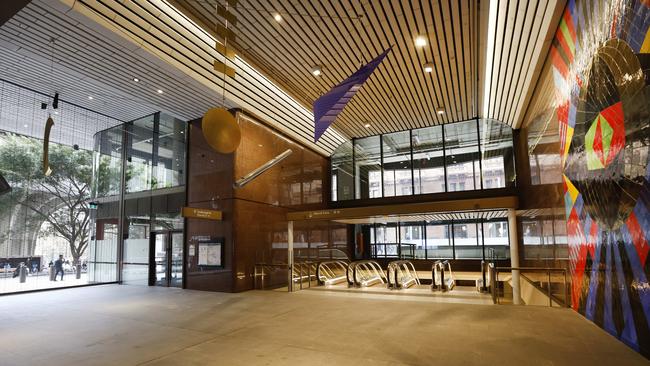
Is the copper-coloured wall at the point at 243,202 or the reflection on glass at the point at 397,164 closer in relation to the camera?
the copper-coloured wall at the point at 243,202

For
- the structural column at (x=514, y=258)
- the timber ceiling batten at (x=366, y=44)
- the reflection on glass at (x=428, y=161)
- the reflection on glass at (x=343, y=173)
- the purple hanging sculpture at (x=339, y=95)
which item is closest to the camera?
the purple hanging sculpture at (x=339, y=95)

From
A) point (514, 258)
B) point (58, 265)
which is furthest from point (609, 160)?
point (58, 265)

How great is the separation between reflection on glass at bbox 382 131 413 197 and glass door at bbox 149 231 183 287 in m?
8.12

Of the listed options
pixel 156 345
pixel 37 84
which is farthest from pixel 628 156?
pixel 37 84

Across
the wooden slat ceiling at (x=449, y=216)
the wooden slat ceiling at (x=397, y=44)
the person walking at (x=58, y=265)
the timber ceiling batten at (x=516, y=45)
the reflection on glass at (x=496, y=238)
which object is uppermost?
the wooden slat ceiling at (x=397, y=44)

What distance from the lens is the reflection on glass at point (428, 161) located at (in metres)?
14.4

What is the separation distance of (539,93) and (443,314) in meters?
5.55

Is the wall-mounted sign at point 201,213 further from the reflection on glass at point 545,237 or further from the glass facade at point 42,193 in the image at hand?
the reflection on glass at point 545,237

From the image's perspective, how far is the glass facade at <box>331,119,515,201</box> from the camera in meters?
13.6

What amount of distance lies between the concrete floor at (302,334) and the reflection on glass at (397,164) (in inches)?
284

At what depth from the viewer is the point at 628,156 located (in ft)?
12.3

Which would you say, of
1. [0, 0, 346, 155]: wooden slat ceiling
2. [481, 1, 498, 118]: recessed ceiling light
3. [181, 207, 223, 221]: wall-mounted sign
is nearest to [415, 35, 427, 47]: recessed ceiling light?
[481, 1, 498, 118]: recessed ceiling light

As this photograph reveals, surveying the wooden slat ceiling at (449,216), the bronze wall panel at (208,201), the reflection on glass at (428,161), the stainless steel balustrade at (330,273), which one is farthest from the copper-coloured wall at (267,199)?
the reflection on glass at (428,161)

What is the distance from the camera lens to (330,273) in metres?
13.3
